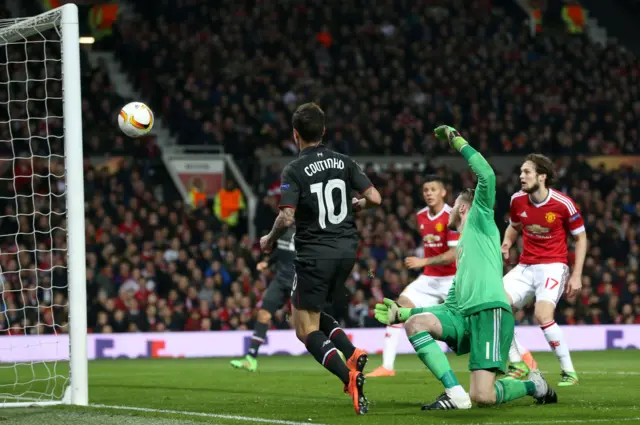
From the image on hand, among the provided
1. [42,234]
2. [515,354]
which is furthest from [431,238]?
[42,234]

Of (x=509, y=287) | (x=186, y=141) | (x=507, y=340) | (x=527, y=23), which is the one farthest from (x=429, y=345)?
(x=527, y=23)

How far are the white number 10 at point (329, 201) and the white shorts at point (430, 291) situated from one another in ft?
13.0

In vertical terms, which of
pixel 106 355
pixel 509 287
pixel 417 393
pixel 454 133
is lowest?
pixel 106 355

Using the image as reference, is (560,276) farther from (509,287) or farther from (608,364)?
(608,364)

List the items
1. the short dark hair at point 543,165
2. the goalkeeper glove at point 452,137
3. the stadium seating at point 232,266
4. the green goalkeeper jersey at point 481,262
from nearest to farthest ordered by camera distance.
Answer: the goalkeeper glove at point 452,137
the green goalkeeper jersey at point 481,262
the short dark hair at point 543,165
the stadium seating at point 232,266

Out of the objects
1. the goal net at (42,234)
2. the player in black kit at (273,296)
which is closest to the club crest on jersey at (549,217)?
the player in black kit at (273,296)

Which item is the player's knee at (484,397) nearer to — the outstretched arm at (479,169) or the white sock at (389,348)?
the outstretched arm at (479,169)

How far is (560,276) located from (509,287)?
48 cm

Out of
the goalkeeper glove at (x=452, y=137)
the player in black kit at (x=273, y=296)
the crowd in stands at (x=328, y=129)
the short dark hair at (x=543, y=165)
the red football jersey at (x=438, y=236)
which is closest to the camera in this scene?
the goalkeeper glove at (x=452, y=137)

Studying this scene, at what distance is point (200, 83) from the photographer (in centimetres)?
2384

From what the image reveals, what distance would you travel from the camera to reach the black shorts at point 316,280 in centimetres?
789

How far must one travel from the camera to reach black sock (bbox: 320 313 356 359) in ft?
26.8

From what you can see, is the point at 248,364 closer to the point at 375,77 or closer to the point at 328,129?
the point at 328,129

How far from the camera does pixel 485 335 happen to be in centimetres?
762
